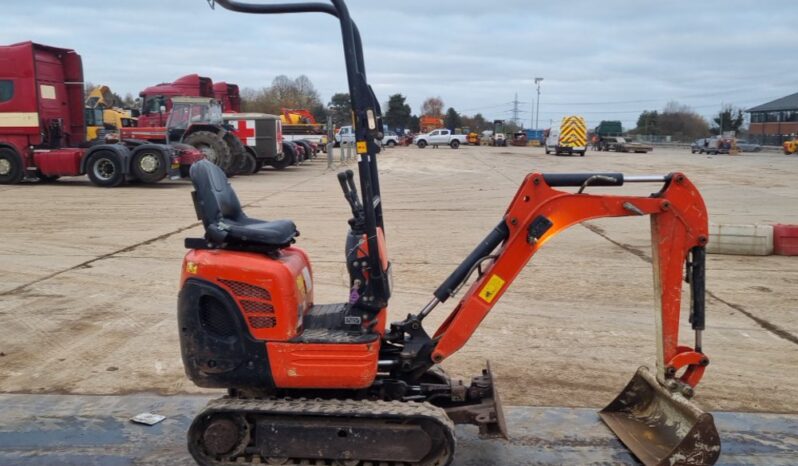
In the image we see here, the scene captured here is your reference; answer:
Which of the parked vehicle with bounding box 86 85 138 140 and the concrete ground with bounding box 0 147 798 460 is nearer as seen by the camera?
the concrete ground with bounding box 0 147 798 460

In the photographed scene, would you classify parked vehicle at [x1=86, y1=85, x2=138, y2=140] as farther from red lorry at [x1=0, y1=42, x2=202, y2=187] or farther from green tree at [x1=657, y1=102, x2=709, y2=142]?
green tree at [x1=657, y1=102, x2=709, y2=142]

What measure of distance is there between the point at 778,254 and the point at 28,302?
10069mm

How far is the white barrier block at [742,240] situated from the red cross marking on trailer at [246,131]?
1909 centimetres

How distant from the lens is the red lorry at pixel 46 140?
19.1m

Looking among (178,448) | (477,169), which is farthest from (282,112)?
(178,448)

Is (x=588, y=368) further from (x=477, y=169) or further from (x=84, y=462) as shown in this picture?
(x=477, y=169)

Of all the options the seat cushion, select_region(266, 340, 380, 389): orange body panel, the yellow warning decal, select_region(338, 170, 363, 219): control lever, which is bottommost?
select_region(266, 340, 380, 389): orange body panel

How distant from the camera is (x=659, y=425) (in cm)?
423

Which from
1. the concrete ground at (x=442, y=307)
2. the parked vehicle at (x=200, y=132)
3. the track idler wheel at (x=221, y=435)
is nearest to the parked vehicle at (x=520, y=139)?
the parked vehicle at (x=200, y=132)

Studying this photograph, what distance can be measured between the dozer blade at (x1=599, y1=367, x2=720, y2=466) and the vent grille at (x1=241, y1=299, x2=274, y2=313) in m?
2.29

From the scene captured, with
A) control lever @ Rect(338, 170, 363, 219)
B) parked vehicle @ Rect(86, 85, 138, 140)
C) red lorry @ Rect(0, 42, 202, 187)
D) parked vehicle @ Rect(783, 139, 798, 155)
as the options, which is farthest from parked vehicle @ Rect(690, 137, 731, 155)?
control lever @ Rect(338, 170, 363, 219)

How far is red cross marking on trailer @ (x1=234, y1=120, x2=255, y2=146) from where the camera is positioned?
84.8 ft

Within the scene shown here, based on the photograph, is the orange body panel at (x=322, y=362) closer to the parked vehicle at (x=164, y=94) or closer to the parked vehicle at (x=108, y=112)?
the parked vehicle at (x=164, y=94)

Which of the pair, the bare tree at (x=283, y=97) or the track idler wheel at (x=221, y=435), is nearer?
the track idler wheel at (x=221, y=435)
